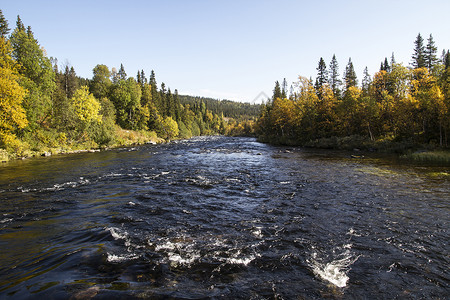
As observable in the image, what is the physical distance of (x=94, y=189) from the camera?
1388 cm

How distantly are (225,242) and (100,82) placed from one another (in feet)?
271

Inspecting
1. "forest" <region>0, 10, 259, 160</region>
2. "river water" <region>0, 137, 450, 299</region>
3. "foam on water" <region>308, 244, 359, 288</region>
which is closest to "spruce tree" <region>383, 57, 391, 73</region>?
"river water" <region>0, 137, 450, 299</region>

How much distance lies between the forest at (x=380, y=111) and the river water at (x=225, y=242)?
22421 mm

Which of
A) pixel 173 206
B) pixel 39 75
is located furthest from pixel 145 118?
pixel 173 206

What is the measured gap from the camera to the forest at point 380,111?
102 ft

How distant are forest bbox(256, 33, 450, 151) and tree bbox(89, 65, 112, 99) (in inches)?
2111

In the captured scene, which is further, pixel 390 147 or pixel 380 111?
pixel 380 111

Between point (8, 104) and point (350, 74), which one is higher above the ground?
point (350, 74)

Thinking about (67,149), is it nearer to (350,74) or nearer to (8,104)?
(8,104)

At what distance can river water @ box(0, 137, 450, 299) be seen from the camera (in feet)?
16.7

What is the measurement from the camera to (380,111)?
41375mm

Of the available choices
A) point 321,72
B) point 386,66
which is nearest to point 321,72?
point 321,72

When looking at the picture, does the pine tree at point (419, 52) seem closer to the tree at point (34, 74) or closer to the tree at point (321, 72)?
the tree at point (321, 72)

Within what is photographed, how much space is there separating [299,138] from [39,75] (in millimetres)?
52738
